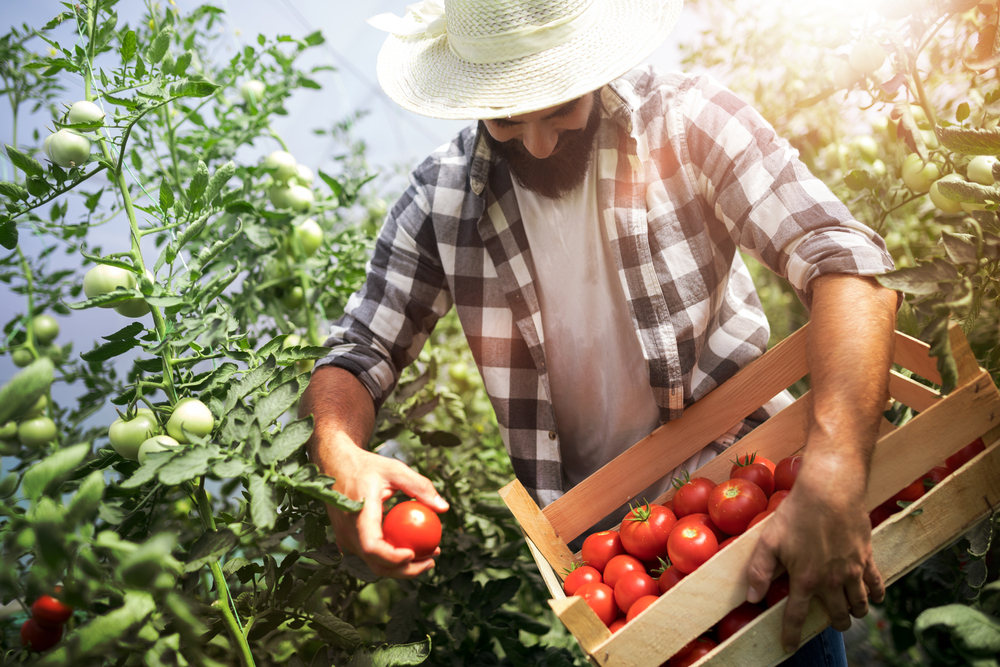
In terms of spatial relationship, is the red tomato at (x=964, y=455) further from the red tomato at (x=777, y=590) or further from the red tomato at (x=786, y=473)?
the red tomato at (x=777, y=590)

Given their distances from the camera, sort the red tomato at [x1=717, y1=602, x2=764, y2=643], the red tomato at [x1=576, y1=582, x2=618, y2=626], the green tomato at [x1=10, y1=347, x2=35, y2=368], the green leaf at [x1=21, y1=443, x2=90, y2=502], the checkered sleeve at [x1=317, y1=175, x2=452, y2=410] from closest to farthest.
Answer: the green leaf at [x1=21, y1=443, x2=90, y2=502]
the red tomato at [x1=717, y1=602, x2=764, y2=643]
the red tomato at [x1=576, y1=582, x2=618, y2=626]
the green tomato at [x1=10, y1=347, x2=35, y2=368]
the checkered sleeve at [x1=317, y1=175, x2=452, y2=410]

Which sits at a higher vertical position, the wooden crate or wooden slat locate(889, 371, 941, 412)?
wooden slat locate(889, 371, 941, 412)

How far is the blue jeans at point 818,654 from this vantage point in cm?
98

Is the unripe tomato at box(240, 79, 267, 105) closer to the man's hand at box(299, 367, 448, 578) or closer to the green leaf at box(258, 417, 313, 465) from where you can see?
the man's hand at box(299, 367, 448, 578)

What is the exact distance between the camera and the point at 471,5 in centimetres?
102

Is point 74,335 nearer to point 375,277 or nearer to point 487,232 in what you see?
point 375,277

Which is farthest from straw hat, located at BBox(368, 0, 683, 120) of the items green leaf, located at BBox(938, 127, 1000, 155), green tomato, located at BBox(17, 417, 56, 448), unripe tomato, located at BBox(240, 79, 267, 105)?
green tomato, located at BBox(17, 417, 56, 448)

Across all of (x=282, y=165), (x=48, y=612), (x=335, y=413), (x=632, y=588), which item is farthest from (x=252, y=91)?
(x=632, y=588)

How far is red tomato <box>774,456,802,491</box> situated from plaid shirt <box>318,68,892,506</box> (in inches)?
9.7

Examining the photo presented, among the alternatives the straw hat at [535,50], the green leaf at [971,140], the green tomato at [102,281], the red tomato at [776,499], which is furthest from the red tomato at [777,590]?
the green tomato at [102,281]

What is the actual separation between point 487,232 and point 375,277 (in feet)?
1.01

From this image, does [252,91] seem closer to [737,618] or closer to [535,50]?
[535,50]

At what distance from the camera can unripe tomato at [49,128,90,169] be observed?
0.81 metres

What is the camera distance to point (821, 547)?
2.43 feet
